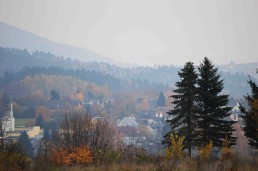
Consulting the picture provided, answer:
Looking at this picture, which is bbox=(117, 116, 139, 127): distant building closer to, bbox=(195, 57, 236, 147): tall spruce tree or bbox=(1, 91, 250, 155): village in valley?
bbox=(1, 91, 250, 155): village in valley

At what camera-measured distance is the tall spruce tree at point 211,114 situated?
25.5 metres

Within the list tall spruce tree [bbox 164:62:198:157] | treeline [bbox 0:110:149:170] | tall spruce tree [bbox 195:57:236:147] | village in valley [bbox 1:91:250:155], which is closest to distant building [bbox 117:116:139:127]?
village in valley [bbox 1:91:250:155]

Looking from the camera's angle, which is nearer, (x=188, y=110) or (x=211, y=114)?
(x=211, y=114)

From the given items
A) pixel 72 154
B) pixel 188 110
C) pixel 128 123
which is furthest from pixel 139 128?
pixel 72 154

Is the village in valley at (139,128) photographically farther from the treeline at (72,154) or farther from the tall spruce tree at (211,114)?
the tall spruce tree at (211,114)

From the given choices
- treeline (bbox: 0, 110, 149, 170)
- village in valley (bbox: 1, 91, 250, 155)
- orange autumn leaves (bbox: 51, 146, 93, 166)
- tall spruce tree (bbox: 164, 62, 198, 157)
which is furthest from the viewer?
village in valley (bbox: 1, 91, 250, 155)

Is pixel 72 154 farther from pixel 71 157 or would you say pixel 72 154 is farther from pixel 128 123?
pixel 128 123

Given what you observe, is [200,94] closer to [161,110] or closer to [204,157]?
[204,157]

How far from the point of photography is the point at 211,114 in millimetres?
25672

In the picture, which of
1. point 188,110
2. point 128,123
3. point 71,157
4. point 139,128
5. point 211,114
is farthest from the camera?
point 128,123

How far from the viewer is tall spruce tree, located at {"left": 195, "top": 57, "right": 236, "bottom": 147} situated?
25.5m

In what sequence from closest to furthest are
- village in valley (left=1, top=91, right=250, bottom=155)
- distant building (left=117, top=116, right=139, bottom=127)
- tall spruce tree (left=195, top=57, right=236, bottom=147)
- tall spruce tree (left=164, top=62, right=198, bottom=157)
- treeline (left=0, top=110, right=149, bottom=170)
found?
treeline (left=0, top=110, right=149, bottom=170) < tall spruce tree (left=195, top=57, right=236, bottom=147) < tall spruce tree (left=164, top=62, right=198, bottom=157) < village in valley (left=1, top=91, right=250, bottom=155) < distant building (left=117, top=116, right=139, bottom=127)

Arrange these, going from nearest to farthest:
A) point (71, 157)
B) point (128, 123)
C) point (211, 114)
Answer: point (71, 157), point (211, 114), point (128, 123)

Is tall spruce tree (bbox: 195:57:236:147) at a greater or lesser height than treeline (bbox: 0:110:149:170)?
greater
